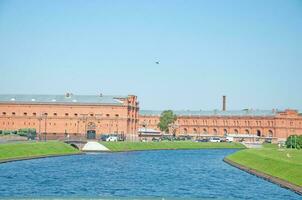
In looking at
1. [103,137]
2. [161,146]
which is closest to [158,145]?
[161,146]

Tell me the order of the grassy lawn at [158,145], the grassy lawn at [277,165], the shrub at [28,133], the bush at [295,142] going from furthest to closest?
the shrub at [28,133], the grassy lawn at [158,145], the bush at [295,142], the grassy lawn at [277,165]

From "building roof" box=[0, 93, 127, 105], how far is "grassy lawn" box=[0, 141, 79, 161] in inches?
1988

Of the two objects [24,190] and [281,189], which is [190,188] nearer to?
[281,189]

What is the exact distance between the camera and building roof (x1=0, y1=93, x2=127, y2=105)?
559 ft

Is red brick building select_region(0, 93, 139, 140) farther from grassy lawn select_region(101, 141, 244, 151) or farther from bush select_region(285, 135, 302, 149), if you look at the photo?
bush select_region(285, 135, 302, 149)

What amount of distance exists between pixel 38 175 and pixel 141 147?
7655 cm

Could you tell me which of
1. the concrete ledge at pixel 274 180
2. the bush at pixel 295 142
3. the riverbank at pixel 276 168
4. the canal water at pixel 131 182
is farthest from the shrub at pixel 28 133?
the concrete ledge at pixel 274 180

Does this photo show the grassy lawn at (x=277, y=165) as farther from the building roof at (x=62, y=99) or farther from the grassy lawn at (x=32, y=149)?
the building roof at (x=62, y=99)

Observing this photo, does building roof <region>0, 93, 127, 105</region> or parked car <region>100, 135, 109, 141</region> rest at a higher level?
building roof <region>0, 93, 127, 105</region>

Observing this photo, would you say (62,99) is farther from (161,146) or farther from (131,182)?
(131,182)

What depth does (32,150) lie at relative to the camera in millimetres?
101812

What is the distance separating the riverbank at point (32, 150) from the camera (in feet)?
299

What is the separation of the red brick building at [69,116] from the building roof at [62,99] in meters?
0.28

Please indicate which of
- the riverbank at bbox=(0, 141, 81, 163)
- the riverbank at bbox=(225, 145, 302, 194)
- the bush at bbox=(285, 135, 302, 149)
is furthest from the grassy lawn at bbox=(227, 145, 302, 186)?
the riverbank at bbox=(0, 141, 81, 163)
